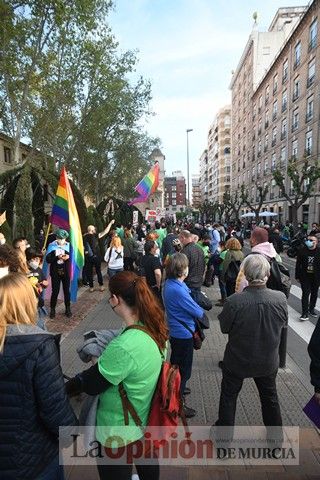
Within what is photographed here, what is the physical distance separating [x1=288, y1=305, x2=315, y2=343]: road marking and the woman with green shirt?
4954 mm

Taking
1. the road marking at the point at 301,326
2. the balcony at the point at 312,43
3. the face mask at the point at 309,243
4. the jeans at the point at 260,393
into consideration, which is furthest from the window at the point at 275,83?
the jeans at the point at 260,393

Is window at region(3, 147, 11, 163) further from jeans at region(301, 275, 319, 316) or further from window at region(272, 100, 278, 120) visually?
window at region(272, 100, 278, 120)

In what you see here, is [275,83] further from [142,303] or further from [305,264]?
[142,303]

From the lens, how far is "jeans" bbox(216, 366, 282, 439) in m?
3.00

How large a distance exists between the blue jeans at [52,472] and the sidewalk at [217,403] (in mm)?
1232

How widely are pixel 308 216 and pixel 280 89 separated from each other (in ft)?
59.4

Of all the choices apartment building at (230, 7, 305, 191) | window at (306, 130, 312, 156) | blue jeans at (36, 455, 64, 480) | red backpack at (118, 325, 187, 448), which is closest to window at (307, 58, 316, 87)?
window at (306, 130, 312, 156)

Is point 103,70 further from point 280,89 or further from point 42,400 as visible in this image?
point 280,89

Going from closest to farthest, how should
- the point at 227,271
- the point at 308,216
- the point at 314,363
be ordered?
the point at 314,363, the point at 227,271, the point at 308,216

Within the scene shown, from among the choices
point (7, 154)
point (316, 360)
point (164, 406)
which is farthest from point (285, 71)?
point (164, 406)

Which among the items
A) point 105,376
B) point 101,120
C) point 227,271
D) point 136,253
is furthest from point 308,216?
point 105,376

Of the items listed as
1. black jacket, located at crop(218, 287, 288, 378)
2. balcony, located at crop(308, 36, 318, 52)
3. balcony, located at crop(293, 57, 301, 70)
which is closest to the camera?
black jacket, located at crop(218, 287, 288, 378)

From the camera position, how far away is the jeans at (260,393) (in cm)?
300

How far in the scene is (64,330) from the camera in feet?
21.5
